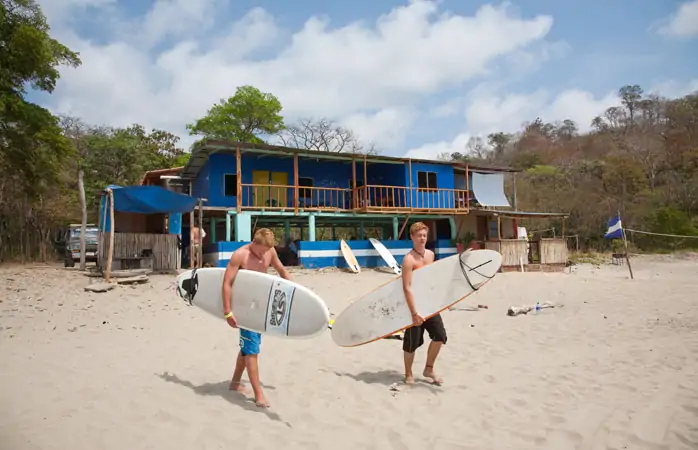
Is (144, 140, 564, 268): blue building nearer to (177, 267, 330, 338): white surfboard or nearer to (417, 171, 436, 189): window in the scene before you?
(417, 171, 436, 189): window

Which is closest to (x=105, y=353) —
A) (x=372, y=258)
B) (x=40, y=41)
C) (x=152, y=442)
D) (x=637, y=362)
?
(x=152, y=442)

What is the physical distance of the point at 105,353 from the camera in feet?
15.7

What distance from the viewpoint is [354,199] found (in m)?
16.4

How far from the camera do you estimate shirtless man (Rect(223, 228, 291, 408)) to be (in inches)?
135

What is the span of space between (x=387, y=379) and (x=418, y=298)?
811 millimetres

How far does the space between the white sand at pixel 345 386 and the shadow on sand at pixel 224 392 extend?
0.02 m

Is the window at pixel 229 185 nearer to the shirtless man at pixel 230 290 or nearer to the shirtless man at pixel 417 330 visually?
the shirtless man at pixel 230 290

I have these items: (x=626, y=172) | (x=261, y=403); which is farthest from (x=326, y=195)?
(x=626, y=172)

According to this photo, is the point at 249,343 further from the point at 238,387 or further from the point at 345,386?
the point at 345,386

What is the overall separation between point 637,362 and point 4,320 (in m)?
7.71

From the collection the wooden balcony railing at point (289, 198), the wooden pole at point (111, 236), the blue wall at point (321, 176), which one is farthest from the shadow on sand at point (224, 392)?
the blue wall at point (321, 176)

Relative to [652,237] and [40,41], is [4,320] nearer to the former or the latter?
[40,41]

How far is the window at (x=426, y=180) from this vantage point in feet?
61.7

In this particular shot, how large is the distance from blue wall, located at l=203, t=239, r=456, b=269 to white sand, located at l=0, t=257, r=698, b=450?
6.39 m
